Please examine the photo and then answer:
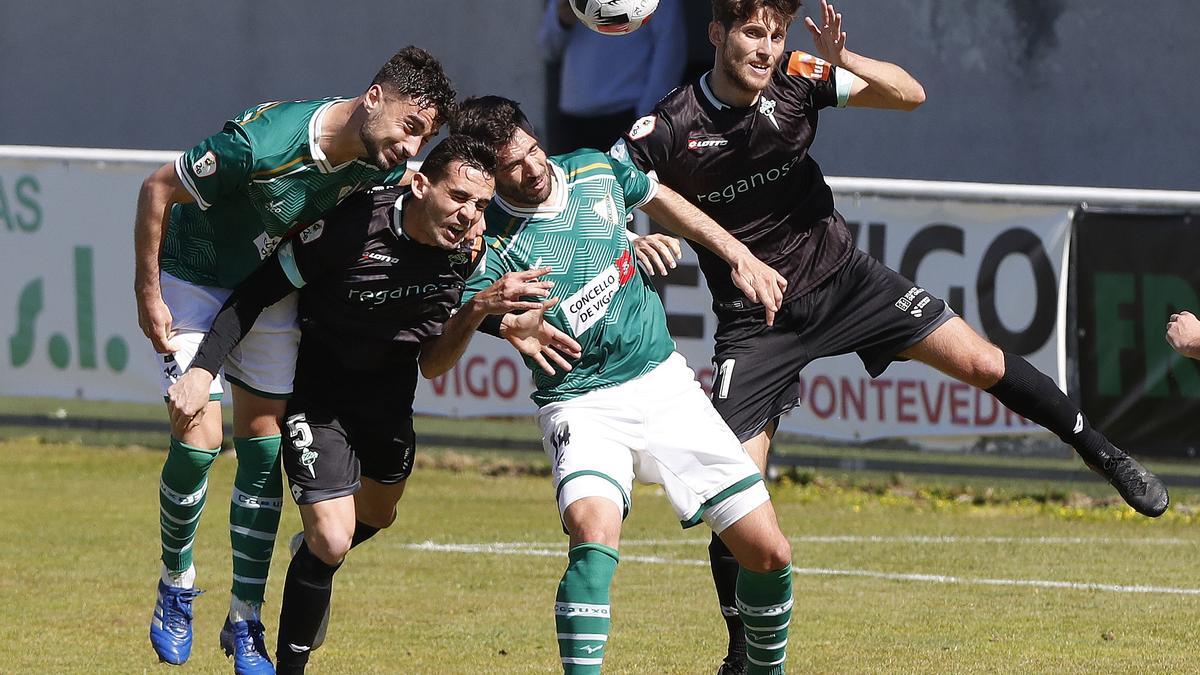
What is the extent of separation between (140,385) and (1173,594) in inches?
293

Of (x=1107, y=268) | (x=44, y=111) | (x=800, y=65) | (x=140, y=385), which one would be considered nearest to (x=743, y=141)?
(x=800, y=65)

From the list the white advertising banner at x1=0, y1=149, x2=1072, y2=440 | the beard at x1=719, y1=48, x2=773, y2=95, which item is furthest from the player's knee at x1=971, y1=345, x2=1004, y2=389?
the white advertising banner at x1=0, y1=149, x2=1072, y2=440

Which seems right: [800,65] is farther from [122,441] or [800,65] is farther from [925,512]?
[122,441]

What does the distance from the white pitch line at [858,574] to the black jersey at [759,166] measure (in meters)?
2.43

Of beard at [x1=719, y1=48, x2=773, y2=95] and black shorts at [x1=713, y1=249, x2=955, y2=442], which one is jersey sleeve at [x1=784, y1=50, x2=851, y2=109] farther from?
black shorts at [x1=713, y1=249, x2=955, y2=442]

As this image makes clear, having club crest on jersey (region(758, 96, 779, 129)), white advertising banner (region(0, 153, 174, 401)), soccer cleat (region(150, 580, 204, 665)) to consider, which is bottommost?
white advertising banner (region(0, 153, 174, 401))

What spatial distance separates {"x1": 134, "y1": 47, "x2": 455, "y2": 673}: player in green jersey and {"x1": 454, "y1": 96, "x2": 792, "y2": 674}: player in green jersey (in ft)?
1.12

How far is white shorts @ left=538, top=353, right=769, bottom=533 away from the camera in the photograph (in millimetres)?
6676

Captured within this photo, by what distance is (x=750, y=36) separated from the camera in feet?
24.6

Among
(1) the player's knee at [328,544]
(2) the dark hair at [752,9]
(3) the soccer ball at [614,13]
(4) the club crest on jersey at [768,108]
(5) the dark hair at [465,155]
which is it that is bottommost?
(1) the player's knee at [328,544]

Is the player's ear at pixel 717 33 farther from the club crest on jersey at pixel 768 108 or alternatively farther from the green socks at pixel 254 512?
the green socks at pixel 254 512

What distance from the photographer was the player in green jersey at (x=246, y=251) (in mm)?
6980

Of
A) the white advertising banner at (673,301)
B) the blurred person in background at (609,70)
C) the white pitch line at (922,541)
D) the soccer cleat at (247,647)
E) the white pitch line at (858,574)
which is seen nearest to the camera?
the soccer cleat at (247,647)

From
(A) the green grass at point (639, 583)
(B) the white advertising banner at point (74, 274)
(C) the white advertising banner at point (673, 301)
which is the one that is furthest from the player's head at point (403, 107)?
(B) the white advertising banner at point (74, 274)
